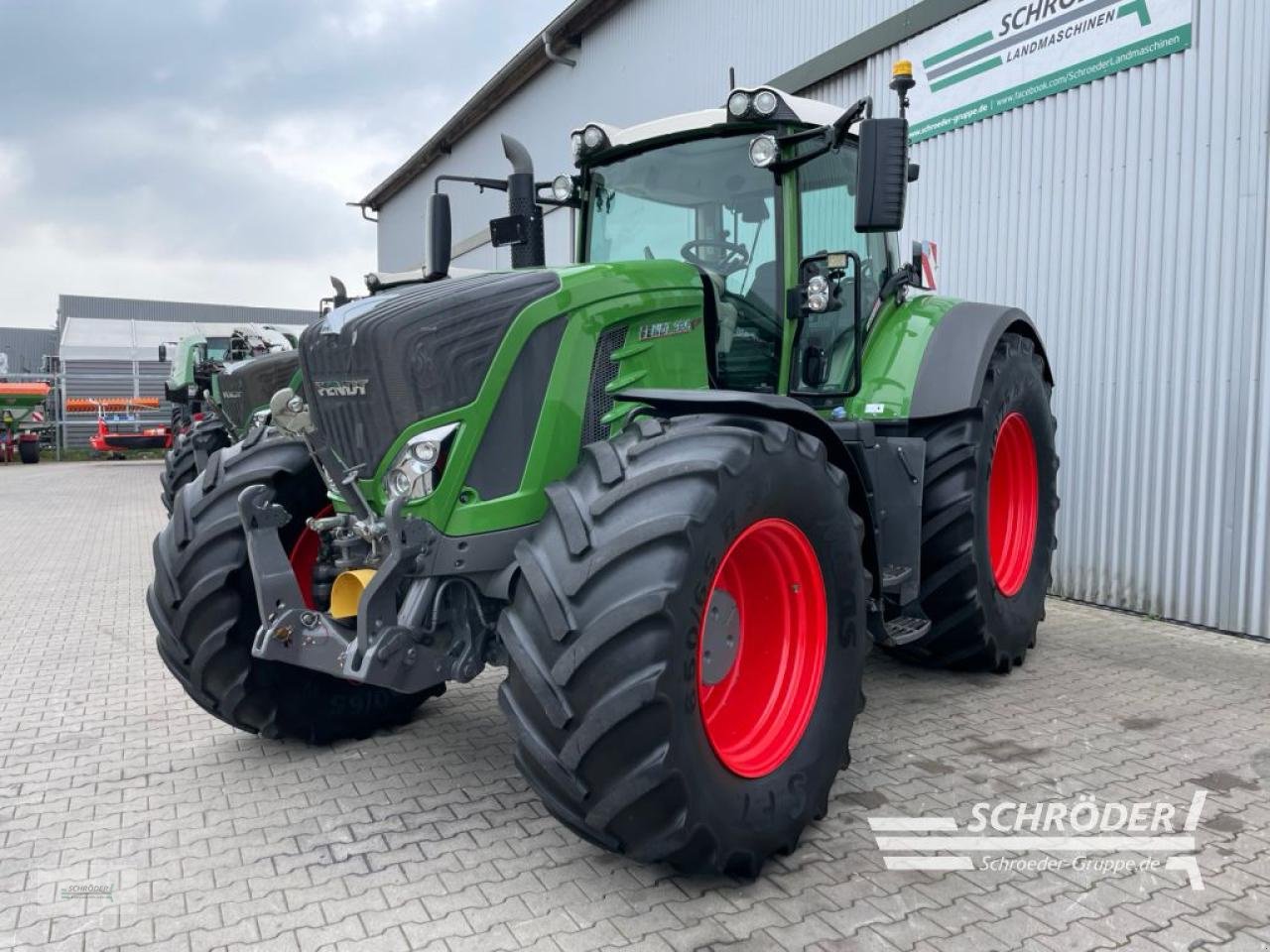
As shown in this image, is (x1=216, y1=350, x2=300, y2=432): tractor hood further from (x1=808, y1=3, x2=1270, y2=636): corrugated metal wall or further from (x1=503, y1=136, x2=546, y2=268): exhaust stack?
(x1=808, y1=3, x2=1270, y2=636): corrugated metal wall

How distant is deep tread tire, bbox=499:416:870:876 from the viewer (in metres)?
2.34

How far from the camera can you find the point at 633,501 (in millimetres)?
2480

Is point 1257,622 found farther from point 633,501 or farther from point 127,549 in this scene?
point 127,549

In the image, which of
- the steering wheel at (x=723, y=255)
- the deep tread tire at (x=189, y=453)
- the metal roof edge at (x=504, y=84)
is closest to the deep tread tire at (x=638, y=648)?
the steering wheel at (x=723, y=255)

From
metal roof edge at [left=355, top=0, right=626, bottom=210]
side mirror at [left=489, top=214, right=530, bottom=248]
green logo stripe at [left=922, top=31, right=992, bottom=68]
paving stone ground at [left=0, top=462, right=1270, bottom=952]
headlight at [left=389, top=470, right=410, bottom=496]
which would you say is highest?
metal roof edge at [left=355, top=0, right=626, bottom=210]

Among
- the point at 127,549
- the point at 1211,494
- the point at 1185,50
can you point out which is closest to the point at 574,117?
the point at 127,549

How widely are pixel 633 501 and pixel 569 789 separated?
722mm

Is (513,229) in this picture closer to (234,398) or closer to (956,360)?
(956,360)

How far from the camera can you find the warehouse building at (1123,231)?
5.23 m

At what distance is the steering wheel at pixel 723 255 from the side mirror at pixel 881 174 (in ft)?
2.00

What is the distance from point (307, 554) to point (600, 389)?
1496mm

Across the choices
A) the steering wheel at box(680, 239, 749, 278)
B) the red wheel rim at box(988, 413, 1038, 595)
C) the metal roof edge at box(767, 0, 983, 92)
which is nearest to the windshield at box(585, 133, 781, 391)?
the steering wheel at box(680, 239, 749, 278)

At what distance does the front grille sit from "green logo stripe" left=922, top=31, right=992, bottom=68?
4.86m

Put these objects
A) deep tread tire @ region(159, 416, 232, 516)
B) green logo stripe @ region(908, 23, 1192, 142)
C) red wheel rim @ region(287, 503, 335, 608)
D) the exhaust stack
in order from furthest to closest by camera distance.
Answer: deep tread tire @ region(159, 416, 232, 516) < green logo stripe @ region(908, 23, 1192, 142) < the exhaust stack < red wheel rim @ region(287, 503, 335, 608)
